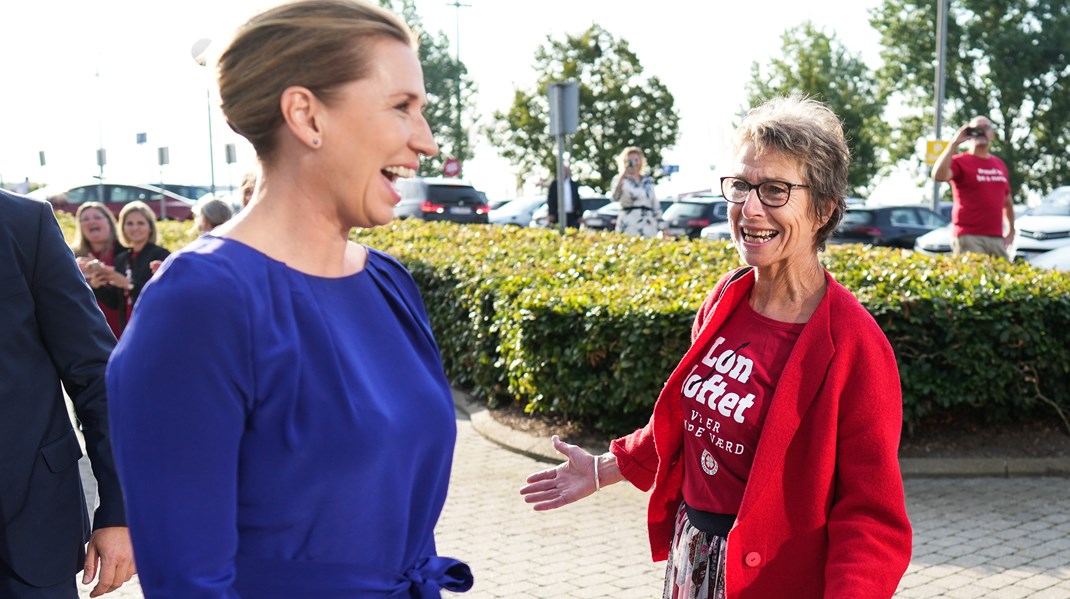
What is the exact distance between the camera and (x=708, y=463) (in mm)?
2777

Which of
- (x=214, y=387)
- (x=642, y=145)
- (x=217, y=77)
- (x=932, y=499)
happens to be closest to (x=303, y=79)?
(x=217, y=77)

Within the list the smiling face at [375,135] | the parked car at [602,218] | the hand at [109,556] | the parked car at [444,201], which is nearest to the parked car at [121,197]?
the parked car at [444,201]

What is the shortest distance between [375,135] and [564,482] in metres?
1.53

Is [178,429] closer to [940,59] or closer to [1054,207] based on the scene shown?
[1054,207]

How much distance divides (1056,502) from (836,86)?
47304 millimetres

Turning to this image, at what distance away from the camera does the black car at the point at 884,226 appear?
24594 millimetres

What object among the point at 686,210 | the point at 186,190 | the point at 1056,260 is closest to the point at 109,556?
the point at 1056,260

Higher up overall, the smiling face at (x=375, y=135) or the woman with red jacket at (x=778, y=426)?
the smiling face at (x=375, y=135)

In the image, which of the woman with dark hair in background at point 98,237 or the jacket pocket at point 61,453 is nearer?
the jacket pocket at point 61,453

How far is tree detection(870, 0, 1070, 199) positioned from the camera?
42750mm

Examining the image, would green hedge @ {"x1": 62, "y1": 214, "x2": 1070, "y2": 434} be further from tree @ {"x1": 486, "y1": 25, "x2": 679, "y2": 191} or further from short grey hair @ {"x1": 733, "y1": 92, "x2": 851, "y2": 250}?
tree @ {"x1": 486, "y1": 25, "x2": 679, "y2": 191}

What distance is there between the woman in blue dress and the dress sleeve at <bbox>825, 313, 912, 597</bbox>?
3.19ft

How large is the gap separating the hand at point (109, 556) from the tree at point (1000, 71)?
43283mm

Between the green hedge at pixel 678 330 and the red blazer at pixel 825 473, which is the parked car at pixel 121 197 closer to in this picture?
the green hedge at pixel 678 330
